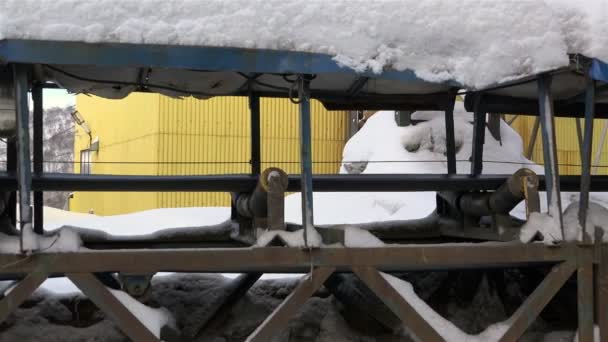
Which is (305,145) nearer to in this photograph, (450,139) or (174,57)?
(174,57)

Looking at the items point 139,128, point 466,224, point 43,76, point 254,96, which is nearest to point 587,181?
point 466,224

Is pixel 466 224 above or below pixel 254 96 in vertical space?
below

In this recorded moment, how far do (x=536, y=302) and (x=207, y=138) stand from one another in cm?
1304

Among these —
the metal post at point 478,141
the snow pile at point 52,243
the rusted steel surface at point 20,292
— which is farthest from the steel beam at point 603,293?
the rusted steel surface at point 20,292

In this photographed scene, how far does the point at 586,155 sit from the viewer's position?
4469mm

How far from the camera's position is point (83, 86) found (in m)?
4.93

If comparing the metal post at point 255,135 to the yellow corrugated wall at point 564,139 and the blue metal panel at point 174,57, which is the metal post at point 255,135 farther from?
the yellow corrugated wall at point 564,139

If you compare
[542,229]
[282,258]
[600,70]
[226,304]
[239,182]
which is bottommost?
[226,304]

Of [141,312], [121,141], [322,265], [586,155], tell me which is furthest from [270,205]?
[121,141]

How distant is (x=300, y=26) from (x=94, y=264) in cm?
188

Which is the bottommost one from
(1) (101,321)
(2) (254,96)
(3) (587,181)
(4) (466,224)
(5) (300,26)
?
(1) (101,321)

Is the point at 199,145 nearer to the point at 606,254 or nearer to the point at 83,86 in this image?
the point at 83,86

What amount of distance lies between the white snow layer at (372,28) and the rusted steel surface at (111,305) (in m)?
1.40

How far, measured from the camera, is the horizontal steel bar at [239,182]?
5523 millimetres
